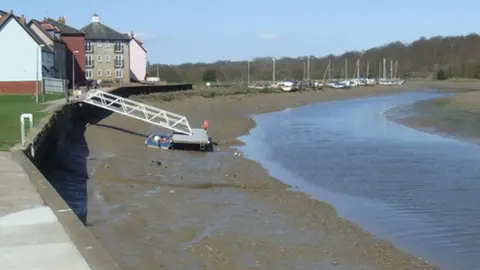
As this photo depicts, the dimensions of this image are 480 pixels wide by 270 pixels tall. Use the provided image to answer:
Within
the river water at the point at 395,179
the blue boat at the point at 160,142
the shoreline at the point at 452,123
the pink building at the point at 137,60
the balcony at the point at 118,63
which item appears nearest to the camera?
the river water at the point at 395,179

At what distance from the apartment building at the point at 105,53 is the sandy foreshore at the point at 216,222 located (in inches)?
2800

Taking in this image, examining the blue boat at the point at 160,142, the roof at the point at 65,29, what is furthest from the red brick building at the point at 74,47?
the blue boat at the point at 160,142

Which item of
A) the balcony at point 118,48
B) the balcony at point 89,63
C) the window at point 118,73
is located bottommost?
the window at point 118,73

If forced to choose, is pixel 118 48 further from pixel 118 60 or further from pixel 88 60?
pixel 88 60

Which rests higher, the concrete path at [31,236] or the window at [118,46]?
the window at [118,46]

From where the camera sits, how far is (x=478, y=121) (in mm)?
42500

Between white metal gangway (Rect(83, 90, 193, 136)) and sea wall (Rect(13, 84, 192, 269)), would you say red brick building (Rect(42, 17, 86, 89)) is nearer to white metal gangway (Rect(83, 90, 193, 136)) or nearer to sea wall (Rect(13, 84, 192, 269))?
sea wall (Rect(13, 84, 192, 269))

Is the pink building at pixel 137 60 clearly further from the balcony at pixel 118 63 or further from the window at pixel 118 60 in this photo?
the window at pixel 118 60

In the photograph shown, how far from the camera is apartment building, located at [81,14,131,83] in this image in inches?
3622

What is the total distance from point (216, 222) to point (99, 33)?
82780mm

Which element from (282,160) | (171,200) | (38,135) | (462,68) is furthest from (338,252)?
(462,68)

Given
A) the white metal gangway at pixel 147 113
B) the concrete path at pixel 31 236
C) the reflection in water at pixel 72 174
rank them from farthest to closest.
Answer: the white metal gangway at pixel 147 113 < the reflection in water at pixel 72 174 < the concrete path at pixel 31 236

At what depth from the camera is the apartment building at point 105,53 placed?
92000mm

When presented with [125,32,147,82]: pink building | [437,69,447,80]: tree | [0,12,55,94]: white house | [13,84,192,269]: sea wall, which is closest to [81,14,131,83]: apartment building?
[125,32,147,82]: pink building
